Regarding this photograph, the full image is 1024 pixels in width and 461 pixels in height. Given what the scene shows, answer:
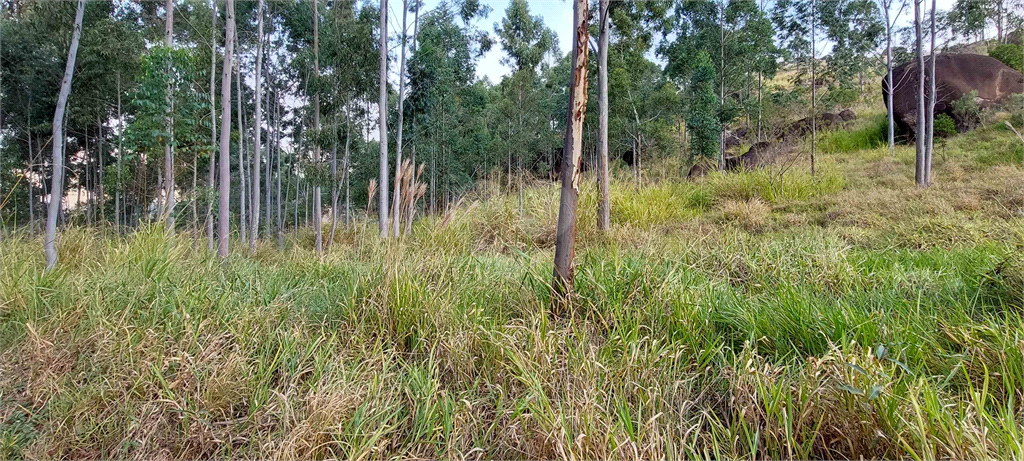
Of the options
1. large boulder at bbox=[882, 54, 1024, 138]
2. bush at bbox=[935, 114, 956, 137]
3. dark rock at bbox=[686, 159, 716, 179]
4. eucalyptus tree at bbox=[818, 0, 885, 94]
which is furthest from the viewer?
eucalyptus tree at bbox=[818, 0, 885, 94]

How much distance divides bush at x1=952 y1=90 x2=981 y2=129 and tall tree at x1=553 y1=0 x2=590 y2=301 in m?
15.9

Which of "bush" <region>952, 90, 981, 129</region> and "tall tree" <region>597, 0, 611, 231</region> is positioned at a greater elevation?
"bush" <region>952, 90, 981, 129</region>

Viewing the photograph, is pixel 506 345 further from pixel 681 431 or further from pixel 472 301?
pixel 681 431

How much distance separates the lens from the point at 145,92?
6.11 metres

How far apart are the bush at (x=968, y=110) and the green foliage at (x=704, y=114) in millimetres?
6653

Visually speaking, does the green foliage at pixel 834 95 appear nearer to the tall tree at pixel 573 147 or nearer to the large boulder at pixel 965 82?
the large boulder at pixel 965 82

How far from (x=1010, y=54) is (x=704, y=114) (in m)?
12.6

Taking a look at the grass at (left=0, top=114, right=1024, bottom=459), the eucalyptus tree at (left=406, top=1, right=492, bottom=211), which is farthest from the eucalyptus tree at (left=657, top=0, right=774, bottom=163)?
the grass at (left=0, top=114, right=1024, bottom=459)

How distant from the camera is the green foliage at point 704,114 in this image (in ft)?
41.8

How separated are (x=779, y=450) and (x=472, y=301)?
1.73 metres

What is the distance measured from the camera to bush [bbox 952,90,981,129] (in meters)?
12.0

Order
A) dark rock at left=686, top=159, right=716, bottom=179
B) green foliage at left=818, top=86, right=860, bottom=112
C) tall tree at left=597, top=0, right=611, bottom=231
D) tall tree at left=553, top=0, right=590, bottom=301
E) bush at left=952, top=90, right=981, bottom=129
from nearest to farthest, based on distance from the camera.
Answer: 1. tall tree at left=553, top=0, right=590, bottom=301
2. tall tree at left=597, top=0, right=611, bottom=231
3. bush at left=952, top=90, right=981, bottom=129
4. dark rock at left=686, top=159, right=716, bottom=179
5. green foliage at left=818, top=86, right=860, bottom=112

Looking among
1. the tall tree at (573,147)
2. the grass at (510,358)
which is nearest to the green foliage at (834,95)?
the grass at (510,358)

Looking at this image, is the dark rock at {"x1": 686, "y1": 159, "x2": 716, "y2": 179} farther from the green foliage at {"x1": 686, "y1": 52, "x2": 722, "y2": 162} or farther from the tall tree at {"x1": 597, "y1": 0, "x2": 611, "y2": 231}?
the tall tree at {"x1": 597, "y1": 0, "x2": 611, "y2": 231}
